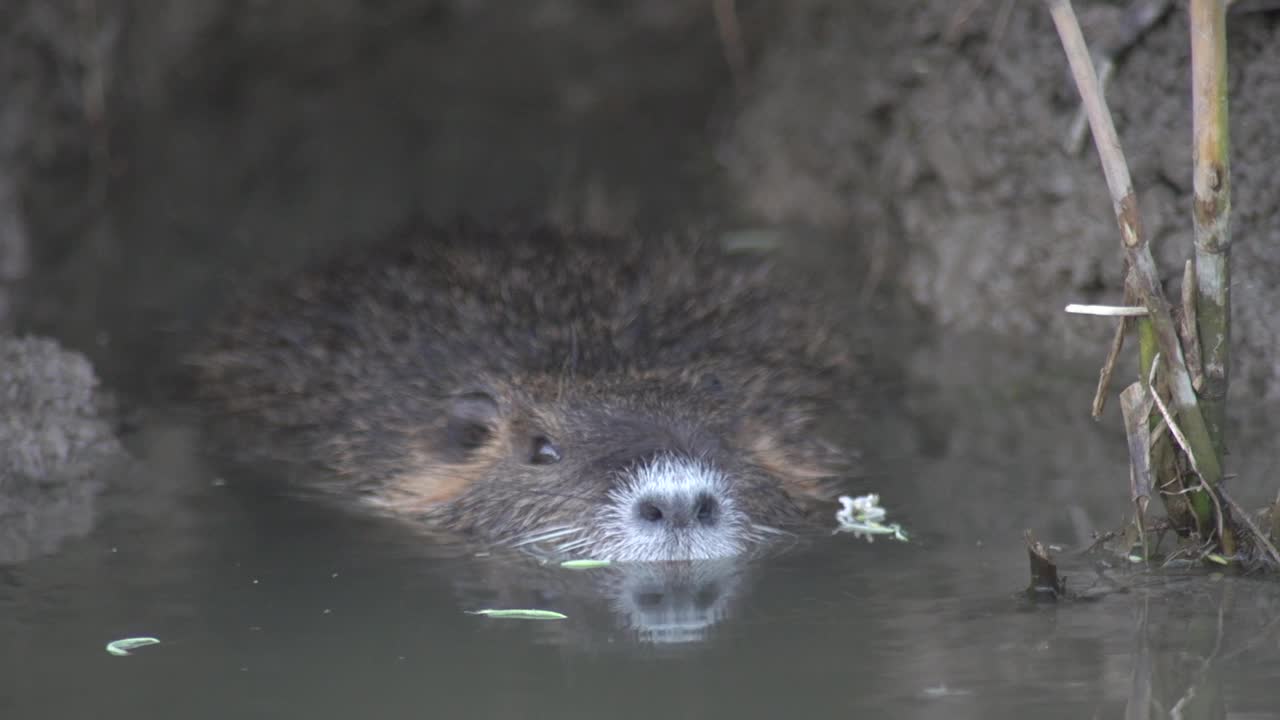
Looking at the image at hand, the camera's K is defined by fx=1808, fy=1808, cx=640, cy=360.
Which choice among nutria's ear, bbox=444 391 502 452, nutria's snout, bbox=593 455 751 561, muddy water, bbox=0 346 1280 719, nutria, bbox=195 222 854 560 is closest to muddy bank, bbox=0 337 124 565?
muddy water, bbox=0 346 1280 719

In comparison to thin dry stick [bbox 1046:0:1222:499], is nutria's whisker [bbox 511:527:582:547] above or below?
below

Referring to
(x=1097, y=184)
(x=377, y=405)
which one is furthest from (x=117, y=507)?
(x=1097, y=184)

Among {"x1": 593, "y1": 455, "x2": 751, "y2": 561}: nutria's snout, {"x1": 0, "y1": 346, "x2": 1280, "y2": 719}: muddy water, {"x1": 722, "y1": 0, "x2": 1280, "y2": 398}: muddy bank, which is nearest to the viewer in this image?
{"x1": 0, "y1": 346, "x2": 1280, "y2": 719}: muddy water

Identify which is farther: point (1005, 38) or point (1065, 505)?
point (1005, 38)

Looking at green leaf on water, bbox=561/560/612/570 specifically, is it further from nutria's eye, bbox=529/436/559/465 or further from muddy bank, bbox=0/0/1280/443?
muddy bank, bbox=0/0/1280/443

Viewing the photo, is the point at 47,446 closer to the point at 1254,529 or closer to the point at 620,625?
the point at 620,625

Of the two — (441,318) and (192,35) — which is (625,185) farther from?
(441,318)
